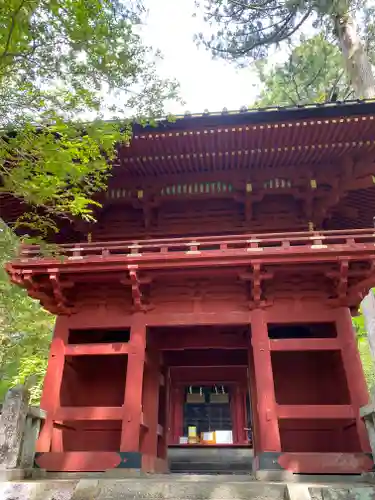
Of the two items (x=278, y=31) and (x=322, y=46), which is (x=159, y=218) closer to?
(x=278, y=31)

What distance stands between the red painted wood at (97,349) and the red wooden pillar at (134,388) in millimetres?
199

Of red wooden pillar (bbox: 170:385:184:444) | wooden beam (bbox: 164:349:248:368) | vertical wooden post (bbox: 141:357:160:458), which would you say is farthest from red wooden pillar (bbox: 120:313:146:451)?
red wooden pillar (bbox: 170:385:184:444)

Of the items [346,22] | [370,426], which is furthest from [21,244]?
[346,22]

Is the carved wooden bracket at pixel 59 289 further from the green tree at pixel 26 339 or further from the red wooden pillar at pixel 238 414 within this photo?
the red wooden pillar at pixel 238 414

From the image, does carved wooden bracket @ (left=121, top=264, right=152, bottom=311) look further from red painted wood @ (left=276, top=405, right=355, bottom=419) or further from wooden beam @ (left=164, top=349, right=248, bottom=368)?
wooden beam @ (left=164, top=349, right=248, bottom=368)

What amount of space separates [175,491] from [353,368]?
385 cm

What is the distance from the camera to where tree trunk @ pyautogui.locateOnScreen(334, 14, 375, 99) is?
12125 millimetres

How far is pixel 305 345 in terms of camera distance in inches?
280

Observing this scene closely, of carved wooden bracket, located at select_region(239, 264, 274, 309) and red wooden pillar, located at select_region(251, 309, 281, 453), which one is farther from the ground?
carved wooden bracket, located at select_region(239, 264, 274, 309)

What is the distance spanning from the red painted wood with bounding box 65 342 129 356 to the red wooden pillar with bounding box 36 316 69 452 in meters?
0.18

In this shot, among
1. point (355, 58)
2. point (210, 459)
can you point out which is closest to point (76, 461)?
point (210, 459)

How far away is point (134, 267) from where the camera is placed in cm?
723

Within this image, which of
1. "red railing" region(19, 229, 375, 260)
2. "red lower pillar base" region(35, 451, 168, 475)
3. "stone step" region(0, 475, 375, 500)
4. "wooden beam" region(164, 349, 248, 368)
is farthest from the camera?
"wooden beam" region(164, 349, 248, 368)

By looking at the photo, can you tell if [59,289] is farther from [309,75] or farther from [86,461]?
[309,75]
